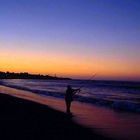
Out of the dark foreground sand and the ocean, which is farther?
the ocean

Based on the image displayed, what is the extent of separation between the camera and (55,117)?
15.7 metres

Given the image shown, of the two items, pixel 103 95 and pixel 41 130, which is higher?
pixel 41 130

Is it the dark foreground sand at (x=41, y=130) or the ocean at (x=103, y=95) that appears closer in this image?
the dark foreground sand at (x=41, y=130)

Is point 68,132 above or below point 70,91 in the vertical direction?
below

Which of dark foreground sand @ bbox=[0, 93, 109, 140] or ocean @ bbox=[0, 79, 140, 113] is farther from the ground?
dark foreground sand @ bbox=[0, 93, 109, 140]

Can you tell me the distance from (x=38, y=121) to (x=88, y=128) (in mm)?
2424

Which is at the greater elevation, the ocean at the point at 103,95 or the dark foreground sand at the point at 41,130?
the dark foreground sand at the point at 41,130

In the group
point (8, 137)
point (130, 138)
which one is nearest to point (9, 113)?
point (8, 137)

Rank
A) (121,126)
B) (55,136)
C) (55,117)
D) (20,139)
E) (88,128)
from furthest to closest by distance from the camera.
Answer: (55,117), (121,126), (88,128), (55,136), (20,139)

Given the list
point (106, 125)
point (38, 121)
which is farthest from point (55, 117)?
point (106, 125)

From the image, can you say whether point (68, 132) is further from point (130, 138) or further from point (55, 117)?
point (55, 117)

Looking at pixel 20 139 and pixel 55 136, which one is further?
pixel 55 136

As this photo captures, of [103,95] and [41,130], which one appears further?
[103,95]

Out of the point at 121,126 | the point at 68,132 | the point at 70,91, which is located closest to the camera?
the point at 68,132
